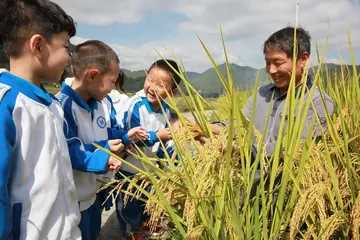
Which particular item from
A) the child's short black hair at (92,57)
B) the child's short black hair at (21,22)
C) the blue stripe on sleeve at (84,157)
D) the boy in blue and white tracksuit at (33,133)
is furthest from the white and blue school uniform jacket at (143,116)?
the child's short black hair at (21,22)

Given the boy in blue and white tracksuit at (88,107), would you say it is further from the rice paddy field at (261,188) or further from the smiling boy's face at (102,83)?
the rice paddy field at (261,188)

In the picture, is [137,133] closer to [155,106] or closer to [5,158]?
[155,106]

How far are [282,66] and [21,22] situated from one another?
1.25 meters

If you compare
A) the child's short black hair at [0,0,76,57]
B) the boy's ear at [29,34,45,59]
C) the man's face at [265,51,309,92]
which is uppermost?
the child's short black hair at [0,0,76,57]

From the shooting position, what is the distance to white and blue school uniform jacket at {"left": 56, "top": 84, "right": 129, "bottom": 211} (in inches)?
60.6

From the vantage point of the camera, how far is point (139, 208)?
2551 mm

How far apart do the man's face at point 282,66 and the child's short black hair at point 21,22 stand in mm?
1124

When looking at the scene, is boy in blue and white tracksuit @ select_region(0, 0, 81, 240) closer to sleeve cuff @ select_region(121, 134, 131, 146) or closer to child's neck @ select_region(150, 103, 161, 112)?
sleeve cuff @ select_region(121, 134, 131, 146)

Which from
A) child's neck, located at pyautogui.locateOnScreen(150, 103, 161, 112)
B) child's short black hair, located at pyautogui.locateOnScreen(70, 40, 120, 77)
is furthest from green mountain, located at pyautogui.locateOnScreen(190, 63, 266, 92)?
child's short black hair, located at pyautogui.locateOnScreen(70, 40, 120, 77)

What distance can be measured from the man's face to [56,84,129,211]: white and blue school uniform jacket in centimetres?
98

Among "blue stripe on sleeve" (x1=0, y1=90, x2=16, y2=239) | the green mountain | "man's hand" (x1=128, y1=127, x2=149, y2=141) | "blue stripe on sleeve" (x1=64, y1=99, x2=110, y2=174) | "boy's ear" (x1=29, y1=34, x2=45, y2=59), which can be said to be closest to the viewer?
"blue stripe on sleeve" (x1=0, y1=90, x2=16, y2=239)

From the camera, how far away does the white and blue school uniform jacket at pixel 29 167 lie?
1.03 metres

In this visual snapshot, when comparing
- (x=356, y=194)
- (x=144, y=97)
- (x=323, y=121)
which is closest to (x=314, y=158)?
(x=356, y=194)

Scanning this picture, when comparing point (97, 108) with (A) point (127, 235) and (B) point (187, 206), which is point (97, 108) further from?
(A) point (127, 235)
